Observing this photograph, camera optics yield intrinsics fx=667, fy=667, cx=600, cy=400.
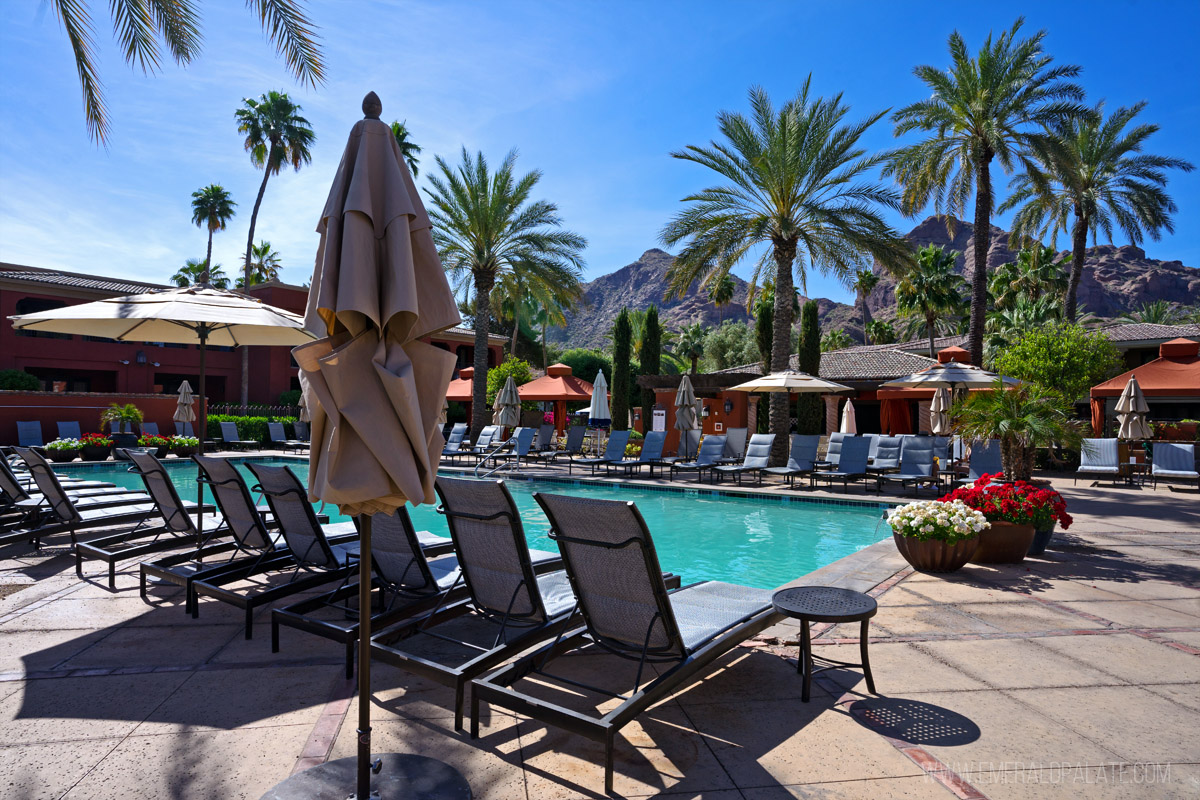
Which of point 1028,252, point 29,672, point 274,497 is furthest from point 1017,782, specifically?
point 1028,252

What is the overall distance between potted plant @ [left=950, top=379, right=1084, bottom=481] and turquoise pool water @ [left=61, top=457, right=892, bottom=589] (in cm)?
199

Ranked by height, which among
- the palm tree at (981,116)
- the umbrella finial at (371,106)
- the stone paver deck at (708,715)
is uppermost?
the palm tree at (981,116)

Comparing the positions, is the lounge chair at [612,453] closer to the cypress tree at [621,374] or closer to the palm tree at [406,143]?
the cypress tree at [621,374]

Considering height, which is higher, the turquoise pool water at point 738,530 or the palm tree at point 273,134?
the palm tree at point 273,134

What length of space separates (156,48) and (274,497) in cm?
600

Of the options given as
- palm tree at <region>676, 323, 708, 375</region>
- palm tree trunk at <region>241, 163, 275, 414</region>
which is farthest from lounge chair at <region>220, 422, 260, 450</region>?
palm tree at <region>676, 323, 708, 375</region>

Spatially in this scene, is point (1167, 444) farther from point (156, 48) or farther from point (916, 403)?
point (156, 48)

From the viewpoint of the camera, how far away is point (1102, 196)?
82.3 feet

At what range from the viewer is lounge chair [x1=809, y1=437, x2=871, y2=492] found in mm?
12188

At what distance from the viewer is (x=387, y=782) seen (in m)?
2.32

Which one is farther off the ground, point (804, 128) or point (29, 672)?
point (804, 128)

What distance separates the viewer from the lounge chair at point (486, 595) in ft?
10.1

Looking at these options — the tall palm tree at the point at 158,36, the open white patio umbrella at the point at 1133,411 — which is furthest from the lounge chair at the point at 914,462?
the tall palm tree at the point at 158,36

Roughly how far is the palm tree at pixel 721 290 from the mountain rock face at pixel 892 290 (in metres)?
29.8
